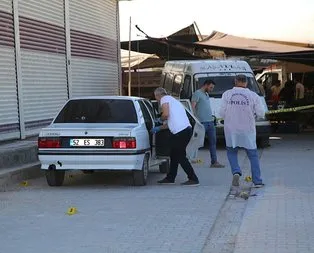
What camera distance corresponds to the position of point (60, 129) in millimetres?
9227

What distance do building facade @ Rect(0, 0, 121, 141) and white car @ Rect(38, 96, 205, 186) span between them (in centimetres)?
266

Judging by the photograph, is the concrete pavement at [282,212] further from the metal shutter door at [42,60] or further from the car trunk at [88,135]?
the metal shutter door at [42,60]

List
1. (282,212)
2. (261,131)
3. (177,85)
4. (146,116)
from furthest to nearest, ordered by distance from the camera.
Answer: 1. (177,85)
2. (261,131)
3. (146,116)
4. (282,212)

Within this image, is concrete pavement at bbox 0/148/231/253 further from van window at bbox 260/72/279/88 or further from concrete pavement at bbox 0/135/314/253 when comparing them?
van window at bbox 260/72/279/88

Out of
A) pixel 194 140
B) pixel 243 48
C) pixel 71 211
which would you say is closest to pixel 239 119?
pixel 194 140

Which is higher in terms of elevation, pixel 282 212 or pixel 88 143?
pixel 88 143

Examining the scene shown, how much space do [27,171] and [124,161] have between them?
7.60 feet

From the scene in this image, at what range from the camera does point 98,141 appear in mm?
9047

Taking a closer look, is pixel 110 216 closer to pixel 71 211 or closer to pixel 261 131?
pixel 71 211

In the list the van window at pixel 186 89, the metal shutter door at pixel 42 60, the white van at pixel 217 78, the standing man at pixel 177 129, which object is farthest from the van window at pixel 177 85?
the standing man at pixel 177 129

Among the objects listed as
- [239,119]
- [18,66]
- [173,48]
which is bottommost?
[239,119]

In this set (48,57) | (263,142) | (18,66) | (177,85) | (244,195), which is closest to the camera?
(244,195)

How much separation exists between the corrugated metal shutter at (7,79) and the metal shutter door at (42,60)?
481mm

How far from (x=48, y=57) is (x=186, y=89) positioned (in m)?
4.11
